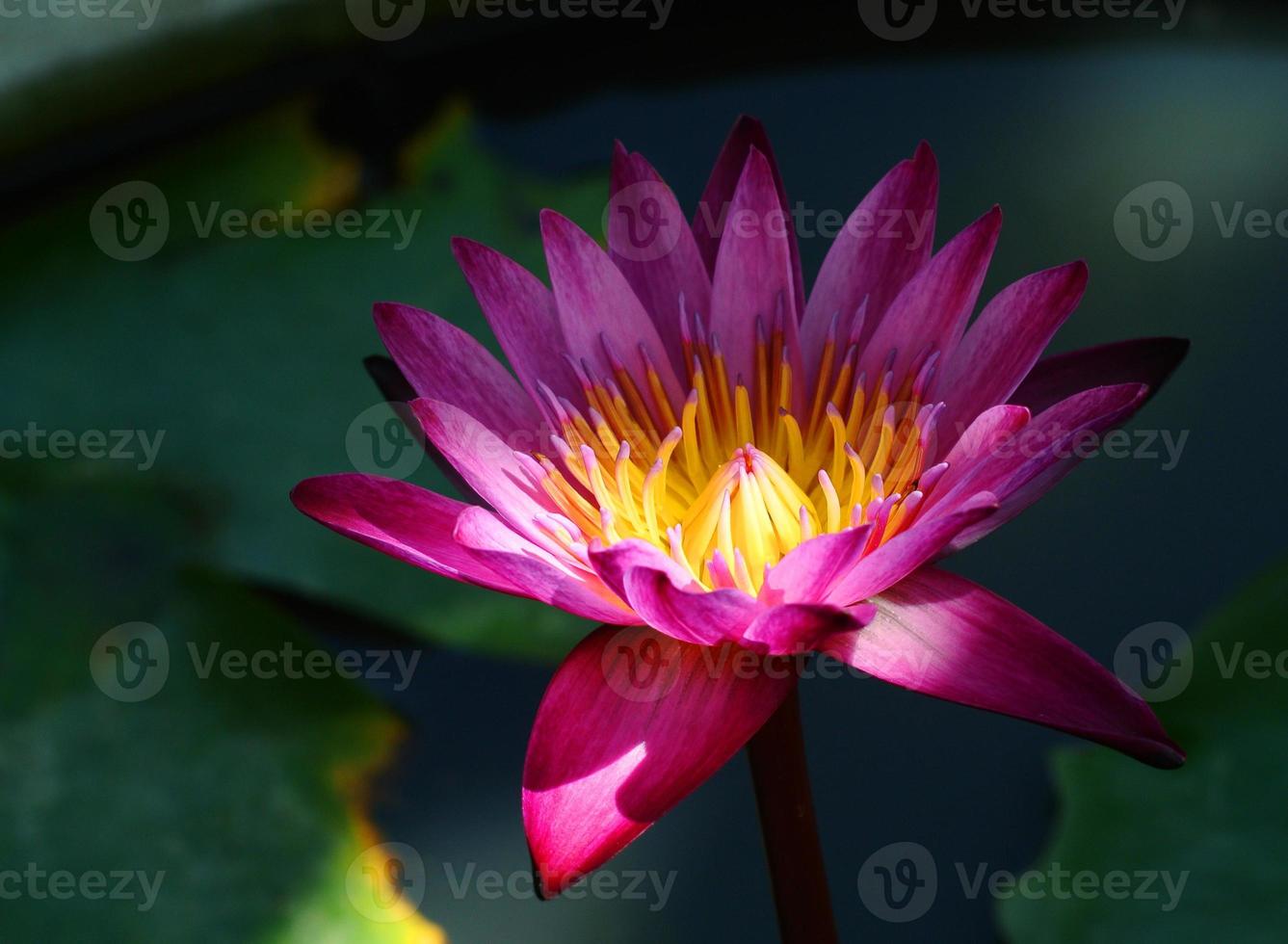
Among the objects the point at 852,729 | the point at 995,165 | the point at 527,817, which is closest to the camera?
the point at 527,817

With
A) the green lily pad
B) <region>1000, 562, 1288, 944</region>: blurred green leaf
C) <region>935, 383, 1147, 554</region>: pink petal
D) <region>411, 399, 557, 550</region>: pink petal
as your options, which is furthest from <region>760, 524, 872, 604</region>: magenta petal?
the green lily pad

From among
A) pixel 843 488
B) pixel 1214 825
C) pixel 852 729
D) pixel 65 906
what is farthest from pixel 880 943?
pixel 65 906

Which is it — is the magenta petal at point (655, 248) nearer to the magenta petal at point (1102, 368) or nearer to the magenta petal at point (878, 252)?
the magenta petal at point (878, 252)

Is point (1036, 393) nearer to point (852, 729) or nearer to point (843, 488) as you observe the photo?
point (843, 488)

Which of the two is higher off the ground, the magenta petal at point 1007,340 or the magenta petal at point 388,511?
the magenta petal at point 1007,340

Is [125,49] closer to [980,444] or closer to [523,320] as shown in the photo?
[523,320]

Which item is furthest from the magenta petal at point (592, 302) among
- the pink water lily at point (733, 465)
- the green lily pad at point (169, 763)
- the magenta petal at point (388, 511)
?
the green lily pad at point (169, 763)

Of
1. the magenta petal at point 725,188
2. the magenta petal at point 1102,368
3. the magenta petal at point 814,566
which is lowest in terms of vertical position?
the magenta petal at point 814,566
